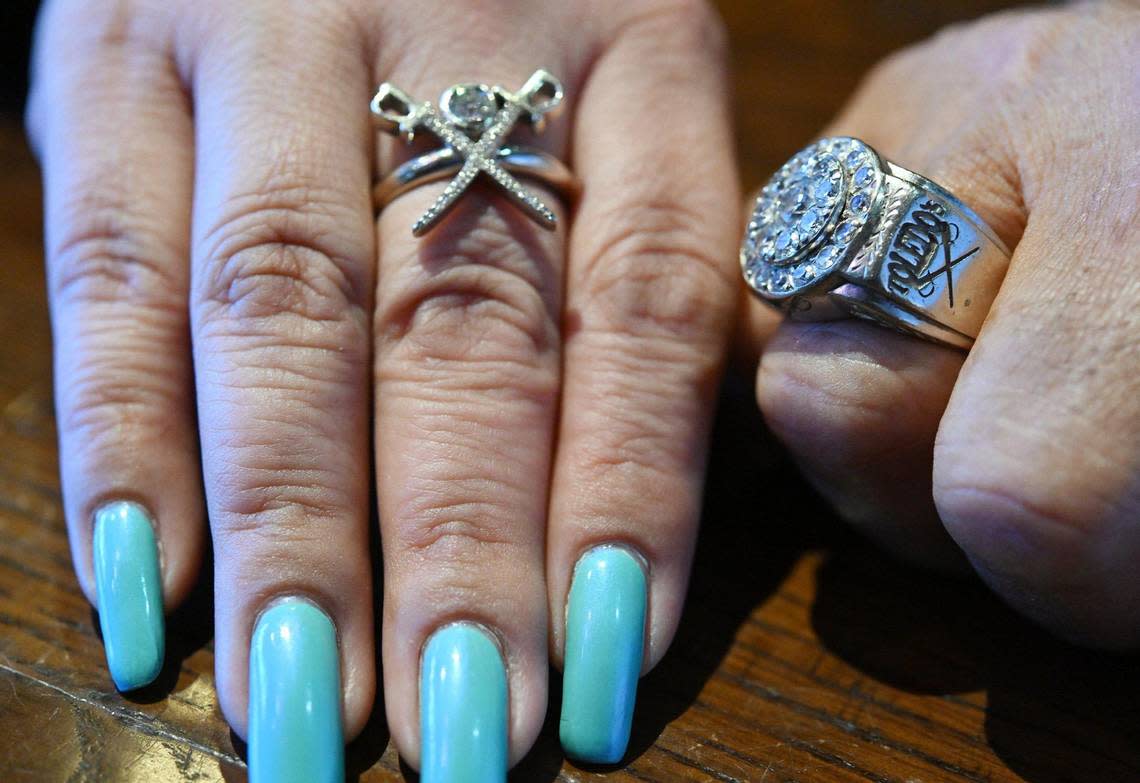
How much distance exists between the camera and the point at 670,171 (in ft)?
2.97

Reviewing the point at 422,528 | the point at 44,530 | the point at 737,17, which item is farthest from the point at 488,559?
the point at 737,17

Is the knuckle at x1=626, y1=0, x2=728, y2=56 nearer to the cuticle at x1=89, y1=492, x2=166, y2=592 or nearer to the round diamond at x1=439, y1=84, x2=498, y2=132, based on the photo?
the round diamond at x1=439, y1=84, x2=498, y2=132

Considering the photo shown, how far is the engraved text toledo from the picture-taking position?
2.22 feet

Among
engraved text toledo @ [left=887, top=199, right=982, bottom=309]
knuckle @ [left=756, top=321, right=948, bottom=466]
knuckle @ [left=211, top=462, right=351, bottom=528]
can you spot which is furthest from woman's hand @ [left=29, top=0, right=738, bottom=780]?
engraved text toledo @ [left=887, top=199, right=982, bottom=309]

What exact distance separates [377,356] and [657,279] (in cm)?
27

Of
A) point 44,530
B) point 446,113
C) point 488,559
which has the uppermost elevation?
point 446,113

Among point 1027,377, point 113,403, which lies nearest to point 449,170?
point 113,403

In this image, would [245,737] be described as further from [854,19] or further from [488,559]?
[854,19]

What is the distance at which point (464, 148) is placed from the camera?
0.84 m

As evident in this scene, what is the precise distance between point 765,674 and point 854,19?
1099mm

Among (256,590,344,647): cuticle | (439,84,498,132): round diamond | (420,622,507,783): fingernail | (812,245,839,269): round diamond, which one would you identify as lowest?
(420,622,507,783): fingernail

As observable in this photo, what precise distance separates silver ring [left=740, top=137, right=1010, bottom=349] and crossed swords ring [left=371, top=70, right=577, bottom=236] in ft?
0.79

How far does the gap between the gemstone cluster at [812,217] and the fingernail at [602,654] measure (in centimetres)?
26

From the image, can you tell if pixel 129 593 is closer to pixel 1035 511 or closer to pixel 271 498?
pixel 271 498
